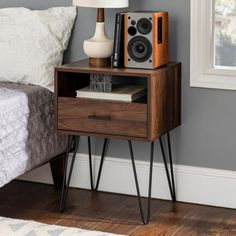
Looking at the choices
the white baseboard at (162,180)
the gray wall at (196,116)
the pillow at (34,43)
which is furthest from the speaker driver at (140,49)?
the white baseboard at (162,180)

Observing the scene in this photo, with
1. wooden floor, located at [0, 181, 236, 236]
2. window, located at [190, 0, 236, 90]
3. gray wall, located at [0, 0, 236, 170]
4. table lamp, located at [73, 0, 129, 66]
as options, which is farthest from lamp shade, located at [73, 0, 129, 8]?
wooden floor, located at [0, 181, 236, 236]

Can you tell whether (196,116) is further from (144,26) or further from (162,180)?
(144,26)

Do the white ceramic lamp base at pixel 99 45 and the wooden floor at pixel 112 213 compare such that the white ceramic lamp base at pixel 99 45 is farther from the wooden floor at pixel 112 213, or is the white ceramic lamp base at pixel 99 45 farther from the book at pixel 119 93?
the wooden floor at pixel 112 213

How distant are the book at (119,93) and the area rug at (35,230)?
62 centimetres

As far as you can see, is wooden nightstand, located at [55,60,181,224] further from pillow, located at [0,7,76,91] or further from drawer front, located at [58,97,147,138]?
pillow, located at [0,7,76,91]

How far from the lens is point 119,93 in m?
3.32

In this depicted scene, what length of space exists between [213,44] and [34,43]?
2.96 feet

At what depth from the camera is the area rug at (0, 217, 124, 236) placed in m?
3.15

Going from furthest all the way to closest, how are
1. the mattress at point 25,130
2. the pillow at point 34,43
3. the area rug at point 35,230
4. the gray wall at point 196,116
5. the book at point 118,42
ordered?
the pillow at point 34,43 → the gray wall at point 196,116 → the book at point 118,42 → the mattress at point 25,130 → the area rug at point 35,230

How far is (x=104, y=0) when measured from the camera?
3.31 metres

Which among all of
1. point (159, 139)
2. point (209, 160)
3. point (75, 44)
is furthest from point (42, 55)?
point (209, 160)

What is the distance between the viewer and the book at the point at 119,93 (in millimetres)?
3295

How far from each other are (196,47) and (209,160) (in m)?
0.57

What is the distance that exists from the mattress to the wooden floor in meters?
0.24
